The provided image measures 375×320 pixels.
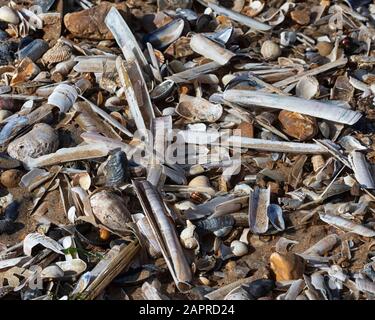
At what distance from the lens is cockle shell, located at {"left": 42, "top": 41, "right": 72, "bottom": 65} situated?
15.8ft

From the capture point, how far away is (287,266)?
3590 millimetres

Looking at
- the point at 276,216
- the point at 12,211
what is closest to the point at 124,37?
the point at 12,211

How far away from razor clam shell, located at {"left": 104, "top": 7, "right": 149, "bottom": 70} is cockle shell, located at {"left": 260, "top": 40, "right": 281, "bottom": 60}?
0.86 meters

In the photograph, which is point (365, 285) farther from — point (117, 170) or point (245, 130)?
point (117, 170)

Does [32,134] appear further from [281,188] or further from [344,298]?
[344,298]

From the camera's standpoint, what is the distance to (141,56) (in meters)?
4.72

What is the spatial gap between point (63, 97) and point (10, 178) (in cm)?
68

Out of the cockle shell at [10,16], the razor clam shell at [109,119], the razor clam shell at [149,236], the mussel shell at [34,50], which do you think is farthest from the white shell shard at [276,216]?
the cockle shell at [10,16]

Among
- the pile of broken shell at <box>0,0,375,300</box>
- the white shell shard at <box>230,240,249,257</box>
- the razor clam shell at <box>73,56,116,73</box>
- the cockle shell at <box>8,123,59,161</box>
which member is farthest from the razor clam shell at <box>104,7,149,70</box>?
the white shell shard at <box>230,240,249,257</box>

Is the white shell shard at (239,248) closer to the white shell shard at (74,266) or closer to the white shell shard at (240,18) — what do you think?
the white shell shard at (74,266)

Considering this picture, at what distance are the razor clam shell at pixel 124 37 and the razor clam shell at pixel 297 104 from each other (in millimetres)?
691

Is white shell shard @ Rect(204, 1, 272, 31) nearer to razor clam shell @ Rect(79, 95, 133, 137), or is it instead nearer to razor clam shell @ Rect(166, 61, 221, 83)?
razor clam shell @ Rect(166, 61, 221, 83)
